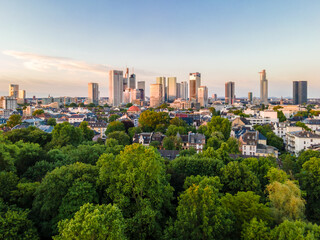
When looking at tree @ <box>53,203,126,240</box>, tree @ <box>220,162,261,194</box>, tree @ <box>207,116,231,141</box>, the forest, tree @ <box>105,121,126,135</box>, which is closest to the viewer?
tree @ <box>53,203,126,240</box>

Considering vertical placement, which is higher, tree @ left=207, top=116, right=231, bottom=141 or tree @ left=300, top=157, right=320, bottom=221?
tree @ left=207, top=116, right=231, bottom=141

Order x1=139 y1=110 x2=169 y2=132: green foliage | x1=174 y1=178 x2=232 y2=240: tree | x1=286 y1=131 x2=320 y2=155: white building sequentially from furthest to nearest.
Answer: x1=139 y1=110 x2=169 y2=132: green foliage, x1=286 y1=131 x2=320 y2=155: white building, x1=174 y1=178 x2=232 y2=240: tree

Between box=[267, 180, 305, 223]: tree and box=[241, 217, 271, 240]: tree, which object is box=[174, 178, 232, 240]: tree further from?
box=[267, 180, 305, 223]: tree

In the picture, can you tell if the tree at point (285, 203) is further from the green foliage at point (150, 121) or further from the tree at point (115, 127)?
the green foliage at point (150, 121)

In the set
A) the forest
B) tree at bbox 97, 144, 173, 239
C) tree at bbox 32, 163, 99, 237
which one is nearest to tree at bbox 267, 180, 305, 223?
the forest

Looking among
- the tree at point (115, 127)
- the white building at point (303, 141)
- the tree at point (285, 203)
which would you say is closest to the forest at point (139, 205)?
the tree at point (285, 203)

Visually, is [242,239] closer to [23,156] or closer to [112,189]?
[112,189]


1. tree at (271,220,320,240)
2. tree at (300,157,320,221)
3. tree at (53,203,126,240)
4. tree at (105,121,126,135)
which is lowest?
tree at (300,157,320,221)

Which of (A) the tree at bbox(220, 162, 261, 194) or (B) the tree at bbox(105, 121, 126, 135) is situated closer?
(A) the tree at bbox(220, 162, 261, 194)
